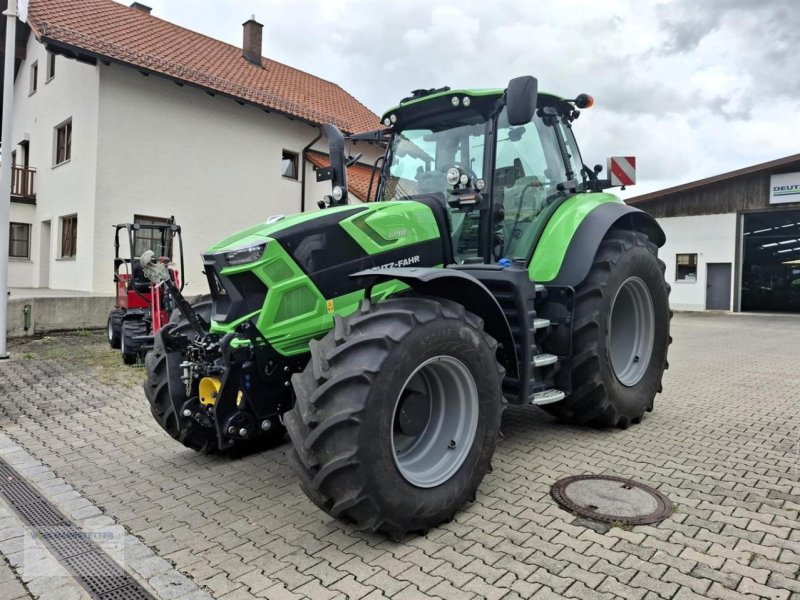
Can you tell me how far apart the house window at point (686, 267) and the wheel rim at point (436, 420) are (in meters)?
20.5

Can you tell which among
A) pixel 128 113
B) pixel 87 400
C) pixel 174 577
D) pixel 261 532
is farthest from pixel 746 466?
pixel 128 113

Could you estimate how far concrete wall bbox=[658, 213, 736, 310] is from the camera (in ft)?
65.4

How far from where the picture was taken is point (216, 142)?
15016mm

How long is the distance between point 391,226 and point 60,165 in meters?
13.8

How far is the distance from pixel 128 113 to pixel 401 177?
36.6 feet

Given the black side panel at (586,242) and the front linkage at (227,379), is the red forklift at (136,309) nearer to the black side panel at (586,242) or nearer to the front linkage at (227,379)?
the front linkage at (227,379)

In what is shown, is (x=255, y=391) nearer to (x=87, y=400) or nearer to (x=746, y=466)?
(x=746, y=466)

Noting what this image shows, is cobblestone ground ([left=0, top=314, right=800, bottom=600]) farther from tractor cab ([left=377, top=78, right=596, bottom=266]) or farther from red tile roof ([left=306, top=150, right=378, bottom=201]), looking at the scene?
red tile roof ([left=306, top=150, right=378, bottom=201])

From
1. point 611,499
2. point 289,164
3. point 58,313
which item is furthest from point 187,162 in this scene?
point 611,499

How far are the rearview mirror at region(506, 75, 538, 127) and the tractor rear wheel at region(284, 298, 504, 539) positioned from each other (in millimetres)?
1369

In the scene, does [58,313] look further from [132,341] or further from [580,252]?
[580,252]

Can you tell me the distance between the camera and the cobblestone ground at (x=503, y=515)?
246 centimetres

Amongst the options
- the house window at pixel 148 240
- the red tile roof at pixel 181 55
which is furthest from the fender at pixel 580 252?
the red tile roof at pixel 181 55

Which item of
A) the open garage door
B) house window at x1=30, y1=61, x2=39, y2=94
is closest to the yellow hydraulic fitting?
house window at x1=30, y1=61, x2=39, y2=94
